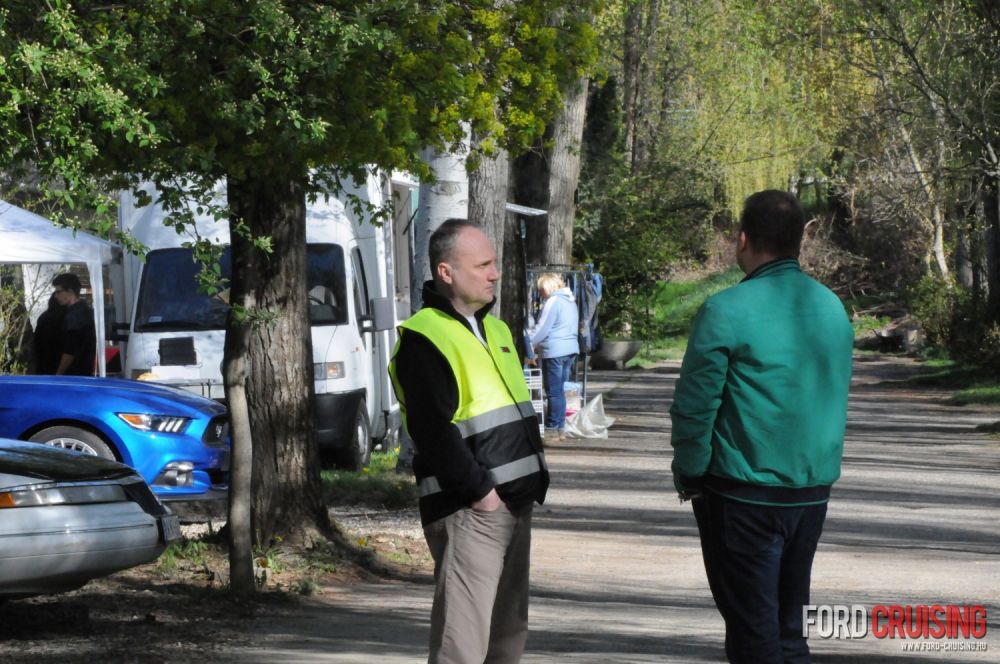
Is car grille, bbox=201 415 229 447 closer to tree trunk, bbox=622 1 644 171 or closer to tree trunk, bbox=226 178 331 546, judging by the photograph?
tree trunk, bbox=226 178 331 546

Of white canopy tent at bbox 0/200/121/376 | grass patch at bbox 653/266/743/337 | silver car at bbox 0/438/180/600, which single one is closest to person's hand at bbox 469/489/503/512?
silver car at bbox 0/438/180/600

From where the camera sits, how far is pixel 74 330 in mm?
15031

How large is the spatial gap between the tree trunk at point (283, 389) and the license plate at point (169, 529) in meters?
1.48

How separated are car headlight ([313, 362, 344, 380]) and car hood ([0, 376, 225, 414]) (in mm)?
2879

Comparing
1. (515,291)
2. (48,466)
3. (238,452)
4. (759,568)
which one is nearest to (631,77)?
(515,291)

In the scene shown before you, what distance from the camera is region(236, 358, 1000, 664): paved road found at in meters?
7.44

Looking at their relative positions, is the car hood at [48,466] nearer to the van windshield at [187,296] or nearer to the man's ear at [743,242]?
the man's ear at [743,242]

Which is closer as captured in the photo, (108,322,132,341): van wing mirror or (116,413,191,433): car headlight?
(116,413,191,433): car headlight

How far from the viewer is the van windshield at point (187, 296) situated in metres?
15.1

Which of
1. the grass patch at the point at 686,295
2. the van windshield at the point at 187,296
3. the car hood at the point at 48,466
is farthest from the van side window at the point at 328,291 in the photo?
the grass patch at the point at 686,295

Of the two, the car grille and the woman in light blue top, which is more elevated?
the woman in light blue top

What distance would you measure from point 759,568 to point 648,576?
4826 mm

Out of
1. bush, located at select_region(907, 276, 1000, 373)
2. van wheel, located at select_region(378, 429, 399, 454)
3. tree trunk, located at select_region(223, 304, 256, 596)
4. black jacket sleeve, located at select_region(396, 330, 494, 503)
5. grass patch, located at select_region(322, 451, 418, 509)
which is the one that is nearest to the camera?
black jacket sleeve, located at select_region(396, 330, 494, 503)

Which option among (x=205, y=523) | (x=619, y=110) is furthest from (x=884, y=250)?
(x=205, y=523)
